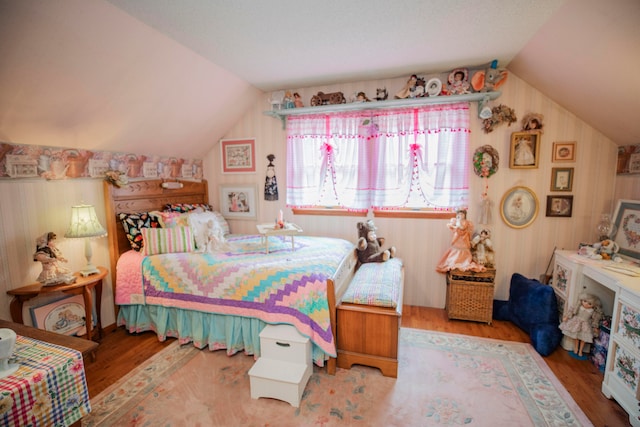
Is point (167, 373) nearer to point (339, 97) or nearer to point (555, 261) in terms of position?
point (339, 97)

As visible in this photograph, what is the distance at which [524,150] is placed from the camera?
Answer: 3023 mm

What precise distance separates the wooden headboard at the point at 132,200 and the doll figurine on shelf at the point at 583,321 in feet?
13.5

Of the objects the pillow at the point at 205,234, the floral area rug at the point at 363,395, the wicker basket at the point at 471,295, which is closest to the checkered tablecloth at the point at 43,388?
the floral area rug at the point at 363,395

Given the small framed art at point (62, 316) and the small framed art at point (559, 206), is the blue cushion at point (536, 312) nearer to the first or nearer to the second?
the small framed art at point (559, 206)

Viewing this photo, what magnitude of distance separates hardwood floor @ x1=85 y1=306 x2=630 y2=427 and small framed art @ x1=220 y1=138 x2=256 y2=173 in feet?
A: 7.14

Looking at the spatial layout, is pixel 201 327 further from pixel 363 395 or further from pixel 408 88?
pixel 408 88

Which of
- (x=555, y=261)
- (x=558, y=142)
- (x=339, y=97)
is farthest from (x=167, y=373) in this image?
(x=558, y=142)

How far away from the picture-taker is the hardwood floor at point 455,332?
1.95 metres

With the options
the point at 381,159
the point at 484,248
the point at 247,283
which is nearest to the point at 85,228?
the point at 247,283

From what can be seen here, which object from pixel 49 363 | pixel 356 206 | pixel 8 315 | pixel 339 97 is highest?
pixel 339 97

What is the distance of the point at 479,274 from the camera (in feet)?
9.77

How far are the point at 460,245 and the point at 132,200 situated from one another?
11.4 feet

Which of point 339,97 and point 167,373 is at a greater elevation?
point 339,97

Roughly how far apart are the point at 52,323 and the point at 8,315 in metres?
0.31
